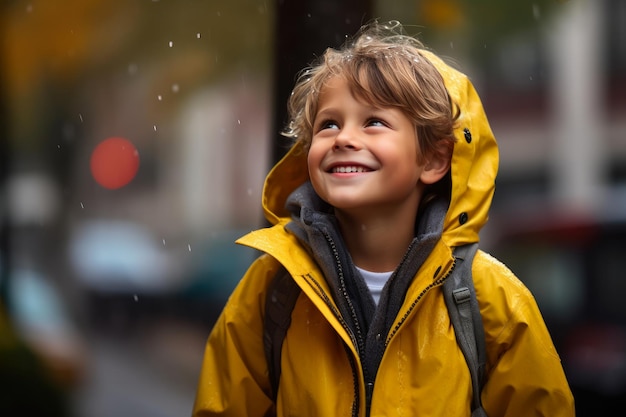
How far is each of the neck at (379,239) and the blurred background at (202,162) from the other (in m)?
0.79

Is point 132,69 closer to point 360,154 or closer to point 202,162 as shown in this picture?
point 202,162

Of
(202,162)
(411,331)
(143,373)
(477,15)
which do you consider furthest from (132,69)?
(411,331)

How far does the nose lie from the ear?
0.27 m

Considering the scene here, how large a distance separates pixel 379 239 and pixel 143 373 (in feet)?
36.8

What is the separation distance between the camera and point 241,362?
292cm

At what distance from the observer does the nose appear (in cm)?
270

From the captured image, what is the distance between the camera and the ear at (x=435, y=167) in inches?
113

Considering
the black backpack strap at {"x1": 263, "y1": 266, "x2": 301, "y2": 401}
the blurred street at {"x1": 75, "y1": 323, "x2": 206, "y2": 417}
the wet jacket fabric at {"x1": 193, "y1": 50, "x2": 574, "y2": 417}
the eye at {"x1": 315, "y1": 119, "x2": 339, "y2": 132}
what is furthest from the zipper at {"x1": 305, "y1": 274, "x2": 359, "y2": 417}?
the blurred street at {"x1": 75, "y1": 323, "x2": 206, "y2": 417}

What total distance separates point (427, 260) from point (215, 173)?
24006 millimetres

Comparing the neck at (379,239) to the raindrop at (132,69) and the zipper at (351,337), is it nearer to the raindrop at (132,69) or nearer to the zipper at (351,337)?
the zipper at (351,337)

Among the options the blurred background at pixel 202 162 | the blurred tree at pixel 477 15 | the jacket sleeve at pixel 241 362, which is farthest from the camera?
the blurred tree at pixel 477 15

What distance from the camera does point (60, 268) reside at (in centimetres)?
1541

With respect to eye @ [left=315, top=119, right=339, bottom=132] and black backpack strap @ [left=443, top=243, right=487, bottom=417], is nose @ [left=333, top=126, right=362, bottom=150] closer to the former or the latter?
eye @ [left=315, top=119, right=339, bottom=132]

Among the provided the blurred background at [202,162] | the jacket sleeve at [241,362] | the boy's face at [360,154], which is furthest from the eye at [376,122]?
the blurred background at [202,162]
